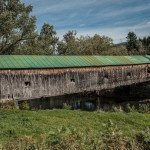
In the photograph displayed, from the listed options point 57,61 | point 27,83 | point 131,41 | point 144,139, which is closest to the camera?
point 144,139

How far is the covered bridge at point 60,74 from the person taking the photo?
2700 centimetres

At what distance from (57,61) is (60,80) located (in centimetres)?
199

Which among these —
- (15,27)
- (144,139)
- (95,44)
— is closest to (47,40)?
(15,27)

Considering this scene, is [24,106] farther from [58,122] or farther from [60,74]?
[58,122]

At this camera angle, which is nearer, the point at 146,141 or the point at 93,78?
the point at 146,141

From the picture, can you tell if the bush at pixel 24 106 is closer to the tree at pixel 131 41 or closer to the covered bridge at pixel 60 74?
the covered bridge at pixel 60 74

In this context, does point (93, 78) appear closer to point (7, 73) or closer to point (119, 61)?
point (119, 61)

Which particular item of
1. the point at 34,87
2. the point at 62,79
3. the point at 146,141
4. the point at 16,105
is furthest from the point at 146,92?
the point at 146,141

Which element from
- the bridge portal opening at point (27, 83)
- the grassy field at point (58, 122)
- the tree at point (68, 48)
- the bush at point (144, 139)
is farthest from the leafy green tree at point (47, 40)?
the bush at point (144, 139)

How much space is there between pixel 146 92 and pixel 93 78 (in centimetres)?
852

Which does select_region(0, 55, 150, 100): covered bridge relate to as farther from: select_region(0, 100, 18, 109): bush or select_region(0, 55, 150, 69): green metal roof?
select_region(0, 100, 18, 109): bush

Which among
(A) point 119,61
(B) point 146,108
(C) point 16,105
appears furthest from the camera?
(A) point 119,61

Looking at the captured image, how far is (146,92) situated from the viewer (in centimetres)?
3853

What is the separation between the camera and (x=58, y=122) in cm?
1845
